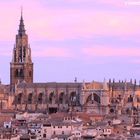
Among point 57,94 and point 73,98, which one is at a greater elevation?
point 57,94

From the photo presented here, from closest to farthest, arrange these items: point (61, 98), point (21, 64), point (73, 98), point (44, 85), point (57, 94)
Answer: point (73, 98) → point (61, 98) → point (57, 94) → point (44, 85) → point (21, 64)

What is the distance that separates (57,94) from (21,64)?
580 cm

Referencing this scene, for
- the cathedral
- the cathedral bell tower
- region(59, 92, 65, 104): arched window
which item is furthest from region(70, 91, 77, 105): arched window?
the cathedral bell tower

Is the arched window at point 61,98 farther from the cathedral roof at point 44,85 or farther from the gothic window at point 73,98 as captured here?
the cathedral roof at point 44,85

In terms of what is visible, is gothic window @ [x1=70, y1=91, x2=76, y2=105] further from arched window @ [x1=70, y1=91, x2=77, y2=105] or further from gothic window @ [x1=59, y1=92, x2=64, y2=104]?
gothic window @ [x1=59, y1=92, x2=64, y2=104]

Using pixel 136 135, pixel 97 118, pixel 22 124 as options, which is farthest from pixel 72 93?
pixel 136 135

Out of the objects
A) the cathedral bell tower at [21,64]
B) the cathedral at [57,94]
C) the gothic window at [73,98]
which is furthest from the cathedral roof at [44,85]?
the cathedral bell tower at [21,64]

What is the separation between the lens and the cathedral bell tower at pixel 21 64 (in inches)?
4284

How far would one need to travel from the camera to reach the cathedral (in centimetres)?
10175

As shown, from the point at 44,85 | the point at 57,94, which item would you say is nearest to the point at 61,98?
the point at 57,94

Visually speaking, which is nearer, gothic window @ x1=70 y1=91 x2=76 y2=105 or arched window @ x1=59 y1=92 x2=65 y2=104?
gothic window @ x1=70 y1=91 x2=76 y2=105

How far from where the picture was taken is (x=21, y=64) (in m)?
109

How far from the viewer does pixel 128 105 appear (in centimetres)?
10188

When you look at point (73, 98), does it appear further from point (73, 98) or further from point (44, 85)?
point (44, 85)
